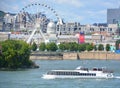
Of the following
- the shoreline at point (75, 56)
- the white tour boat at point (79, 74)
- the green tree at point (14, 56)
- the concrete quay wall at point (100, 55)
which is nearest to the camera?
the white tour boat at point (79, 74)

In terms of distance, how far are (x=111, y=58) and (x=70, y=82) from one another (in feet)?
189

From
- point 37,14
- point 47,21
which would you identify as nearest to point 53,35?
point 47,21

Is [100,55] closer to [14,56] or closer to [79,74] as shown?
[14,56]

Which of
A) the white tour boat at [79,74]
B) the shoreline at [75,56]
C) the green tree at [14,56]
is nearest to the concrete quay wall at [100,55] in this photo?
the shoreline at [75,56]

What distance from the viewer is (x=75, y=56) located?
99438mm

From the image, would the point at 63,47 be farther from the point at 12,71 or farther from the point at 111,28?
the point at 111,28

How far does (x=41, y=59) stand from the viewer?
313 feet

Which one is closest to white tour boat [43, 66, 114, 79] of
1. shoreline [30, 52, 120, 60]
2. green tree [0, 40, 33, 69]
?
green tree [0, 40, 33, 69]

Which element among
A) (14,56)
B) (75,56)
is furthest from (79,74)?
(75,56)

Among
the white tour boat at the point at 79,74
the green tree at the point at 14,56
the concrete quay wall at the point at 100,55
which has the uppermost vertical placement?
the green tree at the point at 14,56

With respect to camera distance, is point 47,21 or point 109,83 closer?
point 109,83

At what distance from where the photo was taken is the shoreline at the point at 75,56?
97.1 m

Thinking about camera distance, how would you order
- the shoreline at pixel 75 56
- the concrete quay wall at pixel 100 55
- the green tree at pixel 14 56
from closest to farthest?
the green tree at pixel 14 56
the shoreline at pixel 75 56
the concrete quay wall at pixel 100 55

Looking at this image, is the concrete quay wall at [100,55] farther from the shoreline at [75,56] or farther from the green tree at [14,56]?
the green tree at [14,56]
